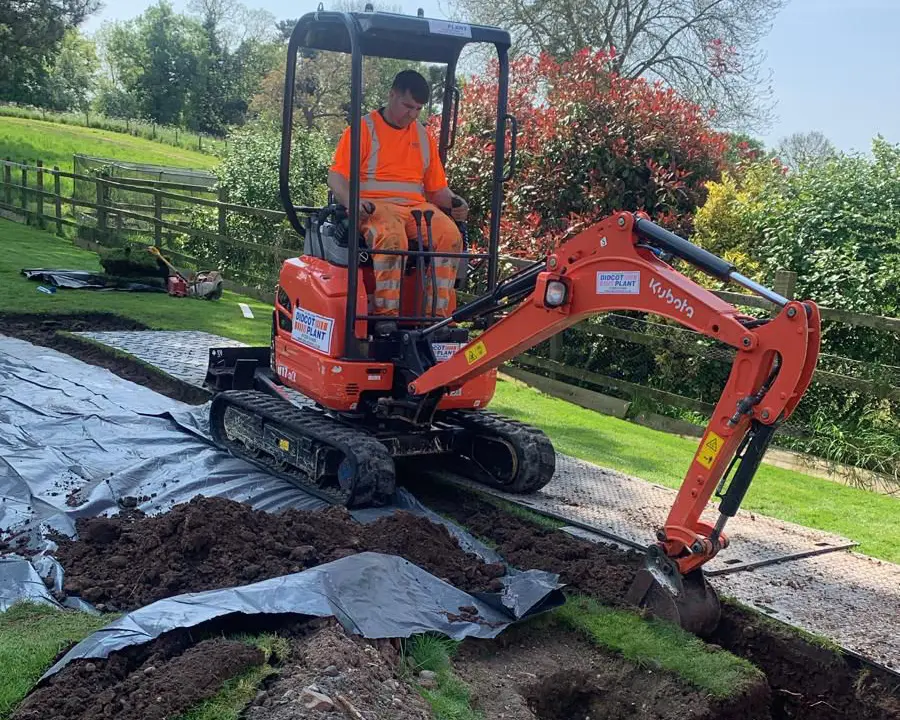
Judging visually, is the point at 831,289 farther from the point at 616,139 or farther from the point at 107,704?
the point at 107,704

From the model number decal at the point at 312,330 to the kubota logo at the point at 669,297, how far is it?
240cm

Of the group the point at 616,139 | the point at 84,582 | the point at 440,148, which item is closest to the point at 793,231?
the point at 616,139

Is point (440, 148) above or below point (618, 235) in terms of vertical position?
above

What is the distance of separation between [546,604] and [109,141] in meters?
45.4

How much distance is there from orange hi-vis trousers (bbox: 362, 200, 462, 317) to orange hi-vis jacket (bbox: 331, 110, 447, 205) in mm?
102

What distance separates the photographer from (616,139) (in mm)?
12234

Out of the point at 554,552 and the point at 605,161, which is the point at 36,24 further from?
the point at 554,552

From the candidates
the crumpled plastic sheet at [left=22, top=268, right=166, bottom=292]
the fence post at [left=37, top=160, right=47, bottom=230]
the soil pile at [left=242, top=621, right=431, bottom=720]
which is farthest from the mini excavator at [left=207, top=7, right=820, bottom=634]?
the fence post at [left=37, top=160, right=47, bottom=230]

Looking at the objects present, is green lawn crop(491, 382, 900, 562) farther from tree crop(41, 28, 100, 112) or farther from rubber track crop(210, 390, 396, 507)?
tree crop(41, 28, 100, 112)

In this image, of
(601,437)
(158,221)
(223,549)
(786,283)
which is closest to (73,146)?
(158,221)

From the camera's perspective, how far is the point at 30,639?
405cm

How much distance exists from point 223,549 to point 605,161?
8.65m

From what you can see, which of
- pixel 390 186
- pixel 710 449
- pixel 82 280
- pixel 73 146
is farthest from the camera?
pixel 73 146

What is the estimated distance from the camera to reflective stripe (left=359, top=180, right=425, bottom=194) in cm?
645
